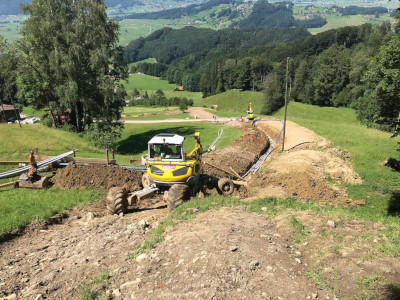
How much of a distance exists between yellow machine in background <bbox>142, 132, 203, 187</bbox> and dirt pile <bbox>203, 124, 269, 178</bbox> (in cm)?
724

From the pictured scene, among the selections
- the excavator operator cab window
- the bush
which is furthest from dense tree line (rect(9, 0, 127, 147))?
the excavator operator cab window

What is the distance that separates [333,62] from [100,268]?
335 feet

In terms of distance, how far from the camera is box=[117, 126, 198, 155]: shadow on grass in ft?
126

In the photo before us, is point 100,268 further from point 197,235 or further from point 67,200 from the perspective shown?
point 67,200

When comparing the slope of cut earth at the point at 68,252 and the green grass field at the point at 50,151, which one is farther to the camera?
the green grass field at the point at 50,151

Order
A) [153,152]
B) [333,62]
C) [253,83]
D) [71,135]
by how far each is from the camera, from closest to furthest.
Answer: [153,152] < [71,135] < [333,62] < [253,83]

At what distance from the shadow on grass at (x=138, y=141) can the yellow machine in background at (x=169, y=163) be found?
23.7 meters

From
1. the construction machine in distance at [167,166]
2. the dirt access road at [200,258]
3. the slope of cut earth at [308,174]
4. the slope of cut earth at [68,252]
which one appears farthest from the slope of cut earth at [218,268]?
the slope of cut earth at [308,174]

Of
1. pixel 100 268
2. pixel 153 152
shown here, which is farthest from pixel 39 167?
pixel 100 268

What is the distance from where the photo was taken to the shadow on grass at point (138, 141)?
126 ft

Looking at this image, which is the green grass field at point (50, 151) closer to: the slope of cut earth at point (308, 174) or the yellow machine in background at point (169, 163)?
the yellow machine in background at point (169, 163)

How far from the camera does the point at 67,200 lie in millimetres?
15078

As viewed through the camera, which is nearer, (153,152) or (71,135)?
(153,152)

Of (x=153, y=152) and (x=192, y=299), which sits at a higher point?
(x=153, y=152)
